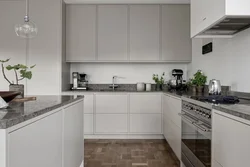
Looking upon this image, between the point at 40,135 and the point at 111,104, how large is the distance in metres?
2.98

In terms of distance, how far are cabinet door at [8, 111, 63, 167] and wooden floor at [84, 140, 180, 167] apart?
144cm

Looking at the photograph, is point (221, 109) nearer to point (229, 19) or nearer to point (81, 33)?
point (229, 19)

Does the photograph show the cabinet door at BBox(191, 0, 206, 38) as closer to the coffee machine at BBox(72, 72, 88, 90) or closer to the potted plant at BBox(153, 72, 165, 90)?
the potted plant at BBox(153, 72, 165, 90)

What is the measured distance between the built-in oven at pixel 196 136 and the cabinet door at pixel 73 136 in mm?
1130

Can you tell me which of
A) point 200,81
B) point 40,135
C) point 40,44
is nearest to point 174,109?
point 200,81

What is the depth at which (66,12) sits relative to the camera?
4.62 m

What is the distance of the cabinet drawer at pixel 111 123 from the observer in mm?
4414

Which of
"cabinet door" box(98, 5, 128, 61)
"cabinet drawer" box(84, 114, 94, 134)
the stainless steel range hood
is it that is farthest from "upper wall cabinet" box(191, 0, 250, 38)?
"cabinet drawer" box(84, 114, 94, 134)

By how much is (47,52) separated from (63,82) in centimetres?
60

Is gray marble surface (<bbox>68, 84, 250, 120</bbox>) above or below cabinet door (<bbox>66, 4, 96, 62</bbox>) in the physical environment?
below

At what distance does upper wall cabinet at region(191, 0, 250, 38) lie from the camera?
1.97m

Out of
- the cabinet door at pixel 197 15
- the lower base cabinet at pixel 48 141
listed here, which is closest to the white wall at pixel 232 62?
the cabinet door at pixel 197 15

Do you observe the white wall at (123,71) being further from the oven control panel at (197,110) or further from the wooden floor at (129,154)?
the oven control panel at (197,110)

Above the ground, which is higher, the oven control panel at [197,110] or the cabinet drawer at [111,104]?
the oven control panel at [197,110]
